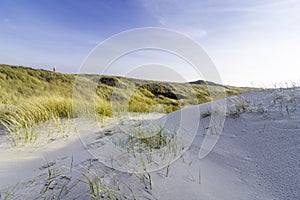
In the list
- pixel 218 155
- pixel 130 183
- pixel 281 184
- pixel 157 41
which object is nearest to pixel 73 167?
pixel 130 183

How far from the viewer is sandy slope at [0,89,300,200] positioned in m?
1.09

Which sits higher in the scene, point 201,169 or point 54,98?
point 54,98

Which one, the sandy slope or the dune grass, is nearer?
the sandy slope

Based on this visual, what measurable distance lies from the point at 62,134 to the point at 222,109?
2.63 metres

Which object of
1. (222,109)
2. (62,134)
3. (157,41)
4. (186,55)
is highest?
(157,41)

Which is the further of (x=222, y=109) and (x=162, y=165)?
(x=222, y=109)

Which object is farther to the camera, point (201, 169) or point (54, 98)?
point (54, 98)

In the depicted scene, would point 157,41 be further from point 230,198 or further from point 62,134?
point 230,198

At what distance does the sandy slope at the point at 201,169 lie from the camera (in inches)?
42.8

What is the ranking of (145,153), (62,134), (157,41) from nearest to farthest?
(145,153)
(62,134)
(157,41)

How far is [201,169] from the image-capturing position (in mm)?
1422

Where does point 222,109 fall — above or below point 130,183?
above

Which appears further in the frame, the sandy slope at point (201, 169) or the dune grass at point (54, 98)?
the dune grass at point (54, 98)

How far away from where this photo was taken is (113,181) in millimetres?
1173
